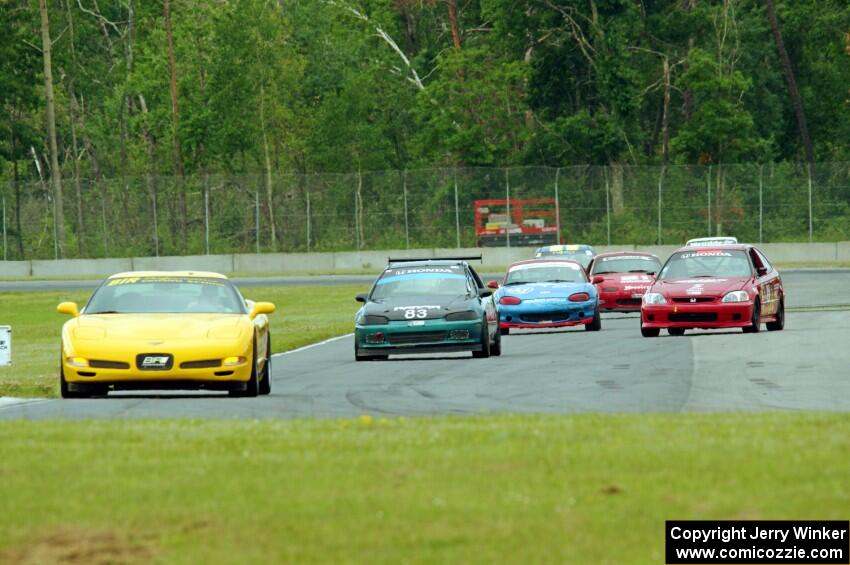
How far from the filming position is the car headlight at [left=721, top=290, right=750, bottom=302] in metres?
27.5

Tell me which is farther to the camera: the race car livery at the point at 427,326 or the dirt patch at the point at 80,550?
the race car livery at the point at 427,326

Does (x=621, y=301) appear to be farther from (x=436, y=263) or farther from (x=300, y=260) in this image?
(x=300, y=260)

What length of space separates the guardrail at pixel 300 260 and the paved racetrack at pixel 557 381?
3454 cm

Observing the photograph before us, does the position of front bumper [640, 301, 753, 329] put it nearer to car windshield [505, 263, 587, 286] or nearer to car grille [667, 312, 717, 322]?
car grille [667, 312, 717, 322]

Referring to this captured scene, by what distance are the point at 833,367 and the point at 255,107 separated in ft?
193

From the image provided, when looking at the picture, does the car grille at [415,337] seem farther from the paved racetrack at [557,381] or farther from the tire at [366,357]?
the tire at [366,357]

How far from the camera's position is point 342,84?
8475 cm

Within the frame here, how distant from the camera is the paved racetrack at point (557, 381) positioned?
16.3 metres

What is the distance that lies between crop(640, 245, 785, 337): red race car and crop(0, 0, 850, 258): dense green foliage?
3539cm

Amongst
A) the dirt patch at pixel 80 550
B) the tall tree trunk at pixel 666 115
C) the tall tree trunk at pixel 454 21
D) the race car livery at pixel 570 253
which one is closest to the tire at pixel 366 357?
the dirt patch at pixel 80 550

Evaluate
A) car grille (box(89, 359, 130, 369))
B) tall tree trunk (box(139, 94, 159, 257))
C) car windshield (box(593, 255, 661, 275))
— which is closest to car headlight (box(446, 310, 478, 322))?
car grille (box(89, 359, 130, 369))

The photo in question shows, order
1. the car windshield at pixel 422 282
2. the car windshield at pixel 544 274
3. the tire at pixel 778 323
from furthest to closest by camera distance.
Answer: the car windshield at pixel 544 274, the tire at pixel 778 323, the car windshield at pixel 422 282

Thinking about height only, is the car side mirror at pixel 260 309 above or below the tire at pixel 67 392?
above

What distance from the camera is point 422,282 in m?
26.0
